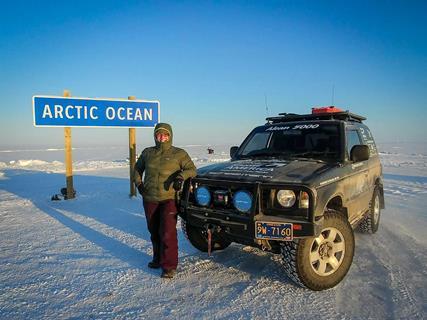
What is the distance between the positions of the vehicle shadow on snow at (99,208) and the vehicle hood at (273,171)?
4.94ft

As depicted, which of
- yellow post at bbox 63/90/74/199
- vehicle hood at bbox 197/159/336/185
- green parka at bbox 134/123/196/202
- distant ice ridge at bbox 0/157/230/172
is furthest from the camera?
distant ice ridge at bbox 0/157/230/172

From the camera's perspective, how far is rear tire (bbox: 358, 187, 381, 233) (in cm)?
534

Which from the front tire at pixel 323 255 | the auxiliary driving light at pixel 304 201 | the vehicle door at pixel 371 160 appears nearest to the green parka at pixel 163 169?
the auxiliary driving light at pixel 304 201

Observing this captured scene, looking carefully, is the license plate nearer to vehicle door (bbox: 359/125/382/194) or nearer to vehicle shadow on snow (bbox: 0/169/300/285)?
vehicle shadow on snow (bbox: 0/169/300/285)

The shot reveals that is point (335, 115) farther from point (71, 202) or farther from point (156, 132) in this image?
point (71, 202)

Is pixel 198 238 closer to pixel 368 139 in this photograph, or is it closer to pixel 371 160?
pixel 371 160

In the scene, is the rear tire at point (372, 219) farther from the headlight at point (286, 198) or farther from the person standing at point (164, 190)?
the person standing at point (164, 190)

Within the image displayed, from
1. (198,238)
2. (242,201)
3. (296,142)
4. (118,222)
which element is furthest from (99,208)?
(242,201)

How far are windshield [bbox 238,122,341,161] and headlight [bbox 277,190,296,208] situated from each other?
4.11 ft

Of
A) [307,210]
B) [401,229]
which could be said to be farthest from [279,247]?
[401,229]

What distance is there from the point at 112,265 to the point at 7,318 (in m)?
1.38

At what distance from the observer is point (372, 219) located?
17.7ft

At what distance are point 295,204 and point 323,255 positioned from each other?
721mm

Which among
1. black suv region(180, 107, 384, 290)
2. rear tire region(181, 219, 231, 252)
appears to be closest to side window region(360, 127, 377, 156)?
black suv region(180, 107, 384, 290)
